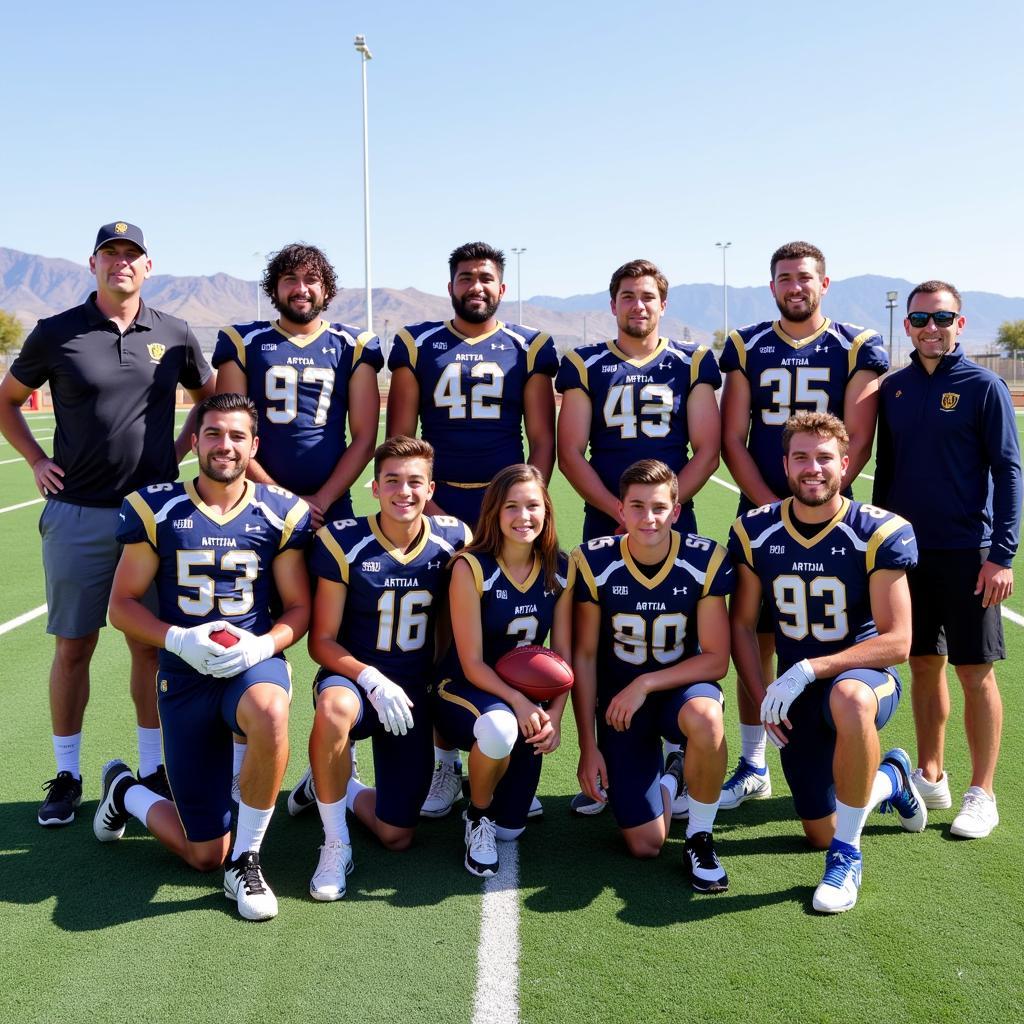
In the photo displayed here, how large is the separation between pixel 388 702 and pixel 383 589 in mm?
450

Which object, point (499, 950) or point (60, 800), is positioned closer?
point (499, 950)

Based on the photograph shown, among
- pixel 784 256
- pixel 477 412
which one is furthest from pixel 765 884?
pixel 784 256

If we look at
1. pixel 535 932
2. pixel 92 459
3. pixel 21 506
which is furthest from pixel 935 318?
pixel 21 506

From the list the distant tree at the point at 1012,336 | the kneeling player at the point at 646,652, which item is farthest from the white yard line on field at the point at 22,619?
the distant tree at the point at 1012,336

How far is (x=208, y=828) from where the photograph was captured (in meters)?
3.57

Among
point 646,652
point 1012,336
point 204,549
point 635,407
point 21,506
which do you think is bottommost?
point 21,506

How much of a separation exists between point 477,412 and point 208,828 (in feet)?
6.69

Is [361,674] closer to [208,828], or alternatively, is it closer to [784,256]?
[208,828]

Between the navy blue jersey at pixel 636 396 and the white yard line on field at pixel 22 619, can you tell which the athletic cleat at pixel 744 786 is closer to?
the navy blue jersey at pixel 636 396

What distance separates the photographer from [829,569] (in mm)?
3713

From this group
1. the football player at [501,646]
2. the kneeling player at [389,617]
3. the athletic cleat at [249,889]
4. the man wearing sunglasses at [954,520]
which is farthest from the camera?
the man wearing sunglasses at [954,520]

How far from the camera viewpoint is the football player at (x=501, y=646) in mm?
3637

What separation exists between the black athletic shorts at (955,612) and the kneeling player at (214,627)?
2487 mm

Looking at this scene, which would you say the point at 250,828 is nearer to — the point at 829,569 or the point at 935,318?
the point at 829,569
